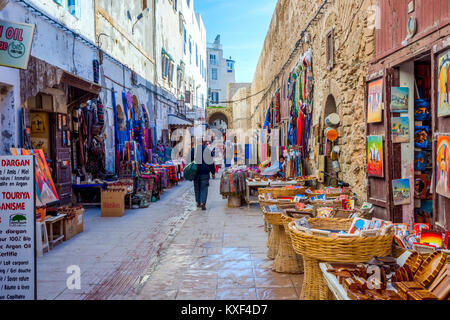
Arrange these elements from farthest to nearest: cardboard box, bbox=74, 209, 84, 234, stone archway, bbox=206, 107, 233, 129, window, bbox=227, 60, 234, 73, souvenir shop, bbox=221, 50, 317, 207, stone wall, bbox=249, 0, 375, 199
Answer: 1. window, bbox=227, 60, 234, 73
2. stone archway, bbox=206, 107, 233, 129
3. souvenir shop, bbox=221, 50, 317, 207
4. cardboard box, bbox=74, 209, 84, 234
5. stone wall, bbox=249, 0, 375, 199

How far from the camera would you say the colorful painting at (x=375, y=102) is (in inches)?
189

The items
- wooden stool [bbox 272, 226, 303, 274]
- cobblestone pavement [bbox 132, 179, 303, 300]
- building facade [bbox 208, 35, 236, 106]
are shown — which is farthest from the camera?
building facade [bbox 208, 35, 236, 106]

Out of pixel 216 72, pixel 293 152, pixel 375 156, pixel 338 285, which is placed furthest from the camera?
pixel 216 72

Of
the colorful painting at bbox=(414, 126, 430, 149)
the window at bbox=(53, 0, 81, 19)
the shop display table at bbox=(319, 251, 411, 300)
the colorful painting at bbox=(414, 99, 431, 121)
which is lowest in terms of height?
the shop display table at bbox=(319, 251, 411, 300)

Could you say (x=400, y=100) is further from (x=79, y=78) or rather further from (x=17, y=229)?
(x=79, y=78)

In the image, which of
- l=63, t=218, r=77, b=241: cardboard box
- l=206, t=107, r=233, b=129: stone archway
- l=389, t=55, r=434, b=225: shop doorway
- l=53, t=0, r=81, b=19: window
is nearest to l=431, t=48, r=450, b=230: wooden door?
l=389, t=55, r=434, b=225: shop doorway

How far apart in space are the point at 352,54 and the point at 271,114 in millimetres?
9151

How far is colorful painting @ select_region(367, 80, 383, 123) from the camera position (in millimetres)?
4809

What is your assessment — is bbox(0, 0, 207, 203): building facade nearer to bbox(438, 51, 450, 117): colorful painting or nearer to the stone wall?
the stone wall

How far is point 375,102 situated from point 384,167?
2.71 feet

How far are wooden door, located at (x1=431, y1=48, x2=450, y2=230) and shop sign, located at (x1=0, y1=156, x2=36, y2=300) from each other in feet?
11.2

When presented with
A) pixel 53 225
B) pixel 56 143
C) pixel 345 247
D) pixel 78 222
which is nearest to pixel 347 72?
pixel 345 247

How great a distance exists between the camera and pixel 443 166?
3443 millimetres

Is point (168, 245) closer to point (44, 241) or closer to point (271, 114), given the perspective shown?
point (44, 241)
